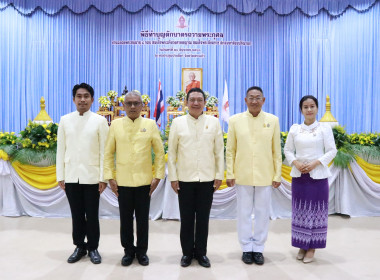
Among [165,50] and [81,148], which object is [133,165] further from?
[165,50]

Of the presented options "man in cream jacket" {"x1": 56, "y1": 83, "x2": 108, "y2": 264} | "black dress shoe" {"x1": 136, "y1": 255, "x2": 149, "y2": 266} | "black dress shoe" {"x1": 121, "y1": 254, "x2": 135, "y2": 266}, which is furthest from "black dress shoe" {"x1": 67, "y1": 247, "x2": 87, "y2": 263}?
"black dress shoe" {"x1": 136, "y1": 255, "x2": 149, "y2": 266}

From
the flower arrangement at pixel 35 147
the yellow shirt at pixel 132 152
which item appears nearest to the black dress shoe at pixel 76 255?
the yellow shirt at pixel 132 152

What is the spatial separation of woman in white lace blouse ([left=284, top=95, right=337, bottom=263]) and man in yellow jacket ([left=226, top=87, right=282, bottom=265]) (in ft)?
0.70

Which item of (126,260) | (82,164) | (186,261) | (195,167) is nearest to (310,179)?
(195,167)

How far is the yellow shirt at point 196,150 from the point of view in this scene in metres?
2.88

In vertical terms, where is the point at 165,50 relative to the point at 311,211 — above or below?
above

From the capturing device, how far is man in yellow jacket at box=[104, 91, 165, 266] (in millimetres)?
2887

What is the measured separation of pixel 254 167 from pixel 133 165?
0.96 meters

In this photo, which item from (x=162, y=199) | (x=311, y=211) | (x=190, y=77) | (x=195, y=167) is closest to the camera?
(x=195, y=167)

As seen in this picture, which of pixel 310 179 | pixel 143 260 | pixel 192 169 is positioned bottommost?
pixel 143 260

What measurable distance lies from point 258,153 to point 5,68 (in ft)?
29.2

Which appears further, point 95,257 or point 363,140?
point 363,140

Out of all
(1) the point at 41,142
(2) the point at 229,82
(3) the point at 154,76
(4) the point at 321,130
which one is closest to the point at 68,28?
(3) the point at 154,76

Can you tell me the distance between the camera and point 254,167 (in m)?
2.98
